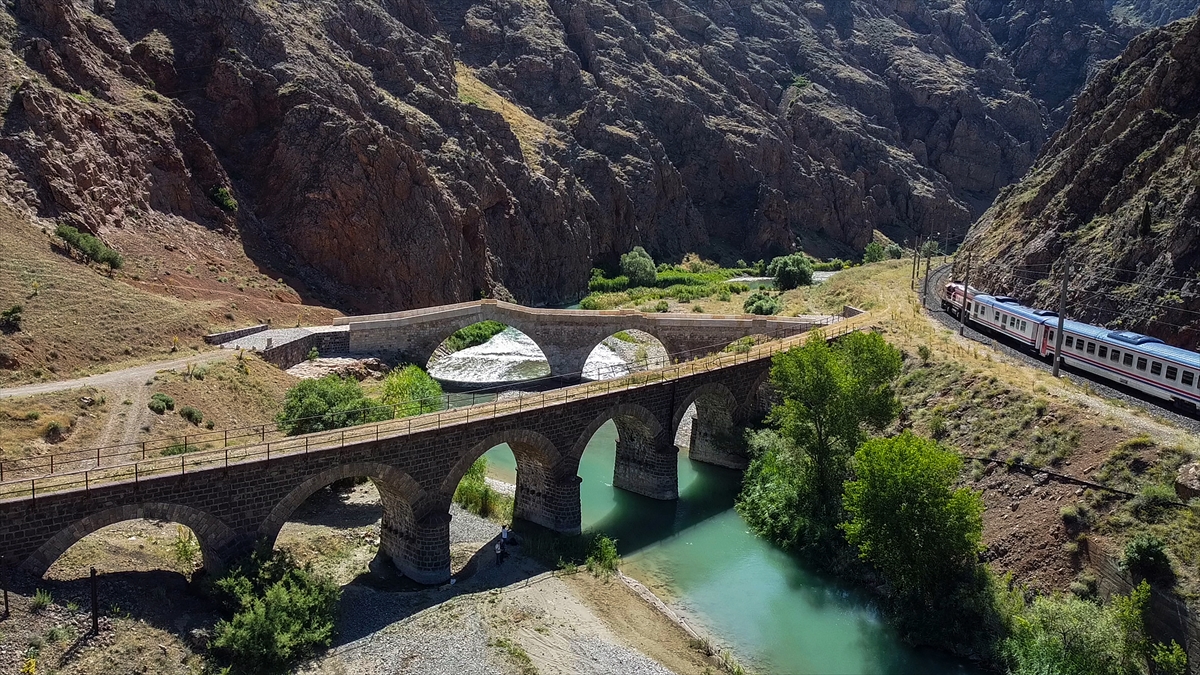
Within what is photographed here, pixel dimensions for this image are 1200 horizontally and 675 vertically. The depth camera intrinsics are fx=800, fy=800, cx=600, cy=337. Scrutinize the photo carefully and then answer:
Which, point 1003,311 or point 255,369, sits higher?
point 1003,311

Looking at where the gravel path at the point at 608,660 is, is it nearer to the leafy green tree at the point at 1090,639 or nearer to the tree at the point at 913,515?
the tree at the point at 913,515

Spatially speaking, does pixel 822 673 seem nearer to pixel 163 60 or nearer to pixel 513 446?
pixel 513 446

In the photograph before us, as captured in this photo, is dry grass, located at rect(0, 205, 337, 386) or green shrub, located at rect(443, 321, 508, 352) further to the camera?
green shrub, located at rect(443, 321, 508, 352)

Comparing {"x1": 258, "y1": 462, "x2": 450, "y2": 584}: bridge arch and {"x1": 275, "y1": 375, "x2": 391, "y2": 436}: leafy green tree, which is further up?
{"x1": 275, "y1": 375, "x2": 391, "y2": 436}: leafy green tree

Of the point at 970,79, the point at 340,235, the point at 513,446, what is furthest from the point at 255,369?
the point at 970,79

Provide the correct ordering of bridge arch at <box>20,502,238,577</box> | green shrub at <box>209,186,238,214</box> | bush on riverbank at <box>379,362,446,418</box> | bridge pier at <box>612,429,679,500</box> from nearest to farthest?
bridge arch at <box>20,502,238,577</box> < bush on riverbank at <box>379,362,446,418</box> < bridge pier at <box>612,429,679,500</box> < green shrub at <box>209,186,238,214</box>

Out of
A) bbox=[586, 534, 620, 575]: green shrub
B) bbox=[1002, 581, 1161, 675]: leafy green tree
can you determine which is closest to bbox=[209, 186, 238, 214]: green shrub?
bbox=[586, 534, 620, 575]: green shrub

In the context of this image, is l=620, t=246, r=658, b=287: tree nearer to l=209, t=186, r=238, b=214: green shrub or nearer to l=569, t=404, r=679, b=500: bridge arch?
l=209, t=186, r=238, b=214: green shrub
